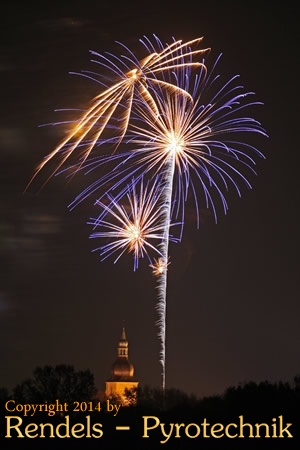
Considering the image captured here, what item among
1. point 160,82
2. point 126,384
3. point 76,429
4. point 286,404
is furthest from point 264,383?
point 126,384

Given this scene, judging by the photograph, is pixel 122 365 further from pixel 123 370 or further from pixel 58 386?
pixel 58 386

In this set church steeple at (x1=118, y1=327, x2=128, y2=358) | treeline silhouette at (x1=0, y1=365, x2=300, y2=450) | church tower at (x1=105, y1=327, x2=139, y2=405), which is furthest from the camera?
church steeple at (x1=118, y1=327, x2=128, y2=358)

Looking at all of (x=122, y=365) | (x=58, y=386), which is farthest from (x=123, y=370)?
(x=58, y=386)

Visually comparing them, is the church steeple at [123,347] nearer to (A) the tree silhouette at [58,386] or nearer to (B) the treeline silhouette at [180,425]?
(A) the tree silhouette at [58,386]

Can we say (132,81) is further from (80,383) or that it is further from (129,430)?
(80,383)

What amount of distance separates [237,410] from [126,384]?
108130mm

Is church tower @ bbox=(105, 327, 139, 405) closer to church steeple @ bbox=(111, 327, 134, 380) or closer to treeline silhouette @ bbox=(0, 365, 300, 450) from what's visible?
church steeple @ bbox=(111, 327, 134, 380)

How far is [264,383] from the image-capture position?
309ft

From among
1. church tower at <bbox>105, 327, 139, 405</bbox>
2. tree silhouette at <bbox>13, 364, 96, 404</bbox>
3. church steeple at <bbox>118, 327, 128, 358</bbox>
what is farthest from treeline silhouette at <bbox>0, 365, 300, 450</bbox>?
church steeple at <bbox>118, 327, 128, 358</bbox>

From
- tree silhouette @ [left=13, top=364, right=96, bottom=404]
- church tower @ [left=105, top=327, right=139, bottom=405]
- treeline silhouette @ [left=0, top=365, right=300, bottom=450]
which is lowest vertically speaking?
treeline silhouette @ [left=0, top=365, right=300, bottom=450]

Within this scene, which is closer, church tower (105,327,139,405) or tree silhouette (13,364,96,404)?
tree silhouette (13,364,96,404)

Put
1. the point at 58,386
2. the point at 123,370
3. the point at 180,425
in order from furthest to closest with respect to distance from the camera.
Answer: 1. the point at 123,370
2. the point at 58,386
3. the point at 180,425

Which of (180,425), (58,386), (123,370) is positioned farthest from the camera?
(123,370)

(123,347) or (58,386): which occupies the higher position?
(123,347)
